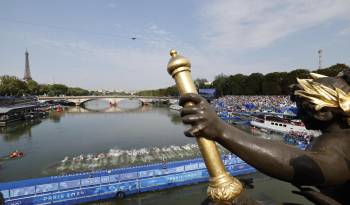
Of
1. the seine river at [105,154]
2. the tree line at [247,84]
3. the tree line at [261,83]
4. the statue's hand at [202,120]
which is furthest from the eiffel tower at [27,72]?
the statue's hand at [202,120]

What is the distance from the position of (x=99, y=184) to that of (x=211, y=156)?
1392 cm

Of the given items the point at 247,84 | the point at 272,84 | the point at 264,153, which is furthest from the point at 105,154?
the point at 247,84

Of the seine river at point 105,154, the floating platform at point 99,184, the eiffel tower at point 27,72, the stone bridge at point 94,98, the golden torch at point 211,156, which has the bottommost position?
the seine river at point 105,154

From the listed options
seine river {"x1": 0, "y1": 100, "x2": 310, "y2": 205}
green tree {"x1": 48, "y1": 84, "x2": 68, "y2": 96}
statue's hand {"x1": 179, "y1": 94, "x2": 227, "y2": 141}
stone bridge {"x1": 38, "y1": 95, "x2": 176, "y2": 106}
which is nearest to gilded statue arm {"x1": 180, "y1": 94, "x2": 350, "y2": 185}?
statue's hand {"x1": 179, "y1": 94, "x2": 227, "y2": 141}

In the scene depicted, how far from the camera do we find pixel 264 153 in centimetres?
150

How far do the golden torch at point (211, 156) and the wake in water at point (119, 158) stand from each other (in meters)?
19.7

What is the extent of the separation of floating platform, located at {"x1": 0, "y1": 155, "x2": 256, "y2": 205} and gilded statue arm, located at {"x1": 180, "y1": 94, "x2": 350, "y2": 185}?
1388 centimetres

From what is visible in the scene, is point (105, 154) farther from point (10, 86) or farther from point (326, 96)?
point (10, 86)

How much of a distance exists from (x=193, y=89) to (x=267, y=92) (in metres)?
69.5

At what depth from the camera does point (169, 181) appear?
1585 centimetres

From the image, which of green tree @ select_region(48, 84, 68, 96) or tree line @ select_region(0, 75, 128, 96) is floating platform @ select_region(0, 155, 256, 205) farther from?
green tree @ select_region(48, 84, 68, 96)

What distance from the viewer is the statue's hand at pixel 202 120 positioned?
1.54 metres

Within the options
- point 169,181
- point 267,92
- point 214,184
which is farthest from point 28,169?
point 267,92

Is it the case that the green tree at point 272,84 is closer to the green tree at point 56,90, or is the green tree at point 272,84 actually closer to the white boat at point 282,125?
the white boat at point 282,125
